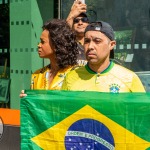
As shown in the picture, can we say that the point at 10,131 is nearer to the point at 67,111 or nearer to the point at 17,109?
the point at 17,109

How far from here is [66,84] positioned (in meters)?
3.12

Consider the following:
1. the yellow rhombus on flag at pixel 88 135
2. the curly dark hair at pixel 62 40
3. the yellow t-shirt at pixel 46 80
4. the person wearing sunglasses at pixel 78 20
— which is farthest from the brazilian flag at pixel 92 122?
the person wearing sunglasses at pixel 78 20

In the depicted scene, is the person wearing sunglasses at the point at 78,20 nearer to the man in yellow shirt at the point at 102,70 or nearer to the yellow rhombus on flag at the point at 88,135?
the man in yellow shirt at the point at 102,70

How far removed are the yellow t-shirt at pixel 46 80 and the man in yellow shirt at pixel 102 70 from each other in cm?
37

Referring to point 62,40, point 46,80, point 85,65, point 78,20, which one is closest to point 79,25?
point 78,20

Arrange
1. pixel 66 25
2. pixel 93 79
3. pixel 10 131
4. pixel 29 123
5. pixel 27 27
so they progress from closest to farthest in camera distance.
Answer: pixel 93 79 → pixel 29 123 → pixel 66 25 → pixel 10 131 → pixel 27 27

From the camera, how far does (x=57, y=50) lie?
338 cm

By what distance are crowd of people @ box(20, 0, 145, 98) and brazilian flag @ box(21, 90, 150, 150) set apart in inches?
2.7

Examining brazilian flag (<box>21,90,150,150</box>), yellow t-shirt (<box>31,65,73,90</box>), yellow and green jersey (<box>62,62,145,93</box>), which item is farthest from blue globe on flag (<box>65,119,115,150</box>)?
yellow t-shirt (<box>31,65,73,90</box>)

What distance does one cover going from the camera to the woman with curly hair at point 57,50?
337cm

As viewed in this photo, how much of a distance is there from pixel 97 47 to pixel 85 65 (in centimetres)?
23

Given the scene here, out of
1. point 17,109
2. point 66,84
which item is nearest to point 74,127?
point 66,84

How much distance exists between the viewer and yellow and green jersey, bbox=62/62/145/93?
2938 millimetres

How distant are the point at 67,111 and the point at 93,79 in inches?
12.9
